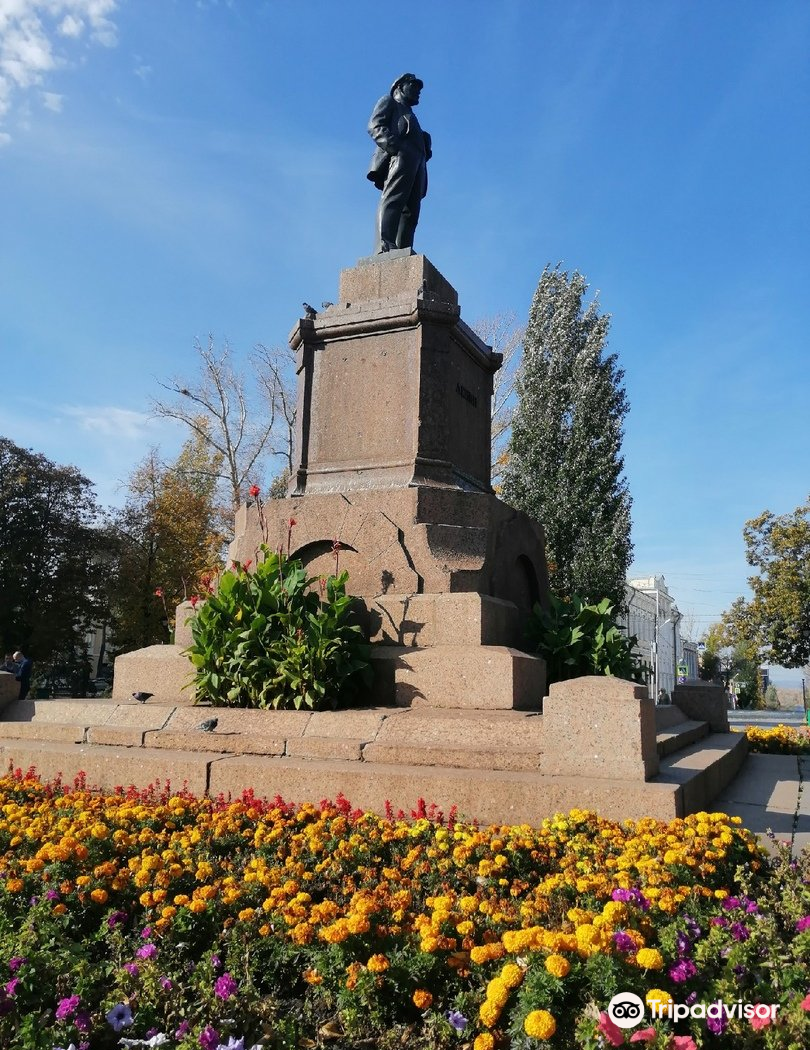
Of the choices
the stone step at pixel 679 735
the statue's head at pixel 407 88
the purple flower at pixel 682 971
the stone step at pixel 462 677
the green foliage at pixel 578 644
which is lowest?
the purple flower at pixel 682 971

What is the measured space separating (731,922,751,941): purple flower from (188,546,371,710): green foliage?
370 cm

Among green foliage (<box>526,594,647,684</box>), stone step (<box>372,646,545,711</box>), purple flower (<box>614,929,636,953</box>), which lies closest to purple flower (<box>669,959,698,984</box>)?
purple flower (<box>614,929,636,953</box>)

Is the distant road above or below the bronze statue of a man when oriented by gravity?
below

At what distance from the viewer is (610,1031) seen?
210cm

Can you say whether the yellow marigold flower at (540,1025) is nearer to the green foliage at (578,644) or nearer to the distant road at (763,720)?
the green foliage at (578,644)

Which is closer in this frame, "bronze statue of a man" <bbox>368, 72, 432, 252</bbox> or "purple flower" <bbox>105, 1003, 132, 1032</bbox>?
"purple flower" <bbox>105, 1003, 132, 1032</bbox>

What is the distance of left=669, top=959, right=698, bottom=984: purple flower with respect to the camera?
241 cm

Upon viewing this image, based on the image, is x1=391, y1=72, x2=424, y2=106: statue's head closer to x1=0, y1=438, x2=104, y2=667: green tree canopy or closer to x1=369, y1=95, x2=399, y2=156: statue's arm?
x1=369, y1=95, x2=399, y2=156: statue's arm

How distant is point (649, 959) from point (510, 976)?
41 cm

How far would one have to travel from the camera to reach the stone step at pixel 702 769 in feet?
15.7

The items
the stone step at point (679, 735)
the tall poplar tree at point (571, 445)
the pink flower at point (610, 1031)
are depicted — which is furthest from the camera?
the tall poplar tree at point (571, 445)

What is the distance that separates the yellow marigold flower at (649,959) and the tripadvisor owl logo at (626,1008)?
0.09 metres

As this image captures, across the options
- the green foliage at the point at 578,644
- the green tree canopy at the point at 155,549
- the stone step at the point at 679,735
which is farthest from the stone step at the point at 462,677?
the green tree canopy at the point at 155,549

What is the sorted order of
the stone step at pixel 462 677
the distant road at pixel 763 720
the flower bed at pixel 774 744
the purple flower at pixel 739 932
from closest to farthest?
the purple flower at pixel 739 932
the stone step at pixel 462 677
the flower bed at pixel 774 744
the distant road at pixel 763 720
